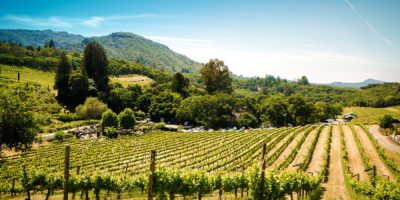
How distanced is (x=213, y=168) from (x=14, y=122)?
989 inches

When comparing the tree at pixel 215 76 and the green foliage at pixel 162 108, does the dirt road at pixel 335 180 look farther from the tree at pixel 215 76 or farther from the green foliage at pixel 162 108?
the tree at pixel 215 76

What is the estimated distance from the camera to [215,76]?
116125mm

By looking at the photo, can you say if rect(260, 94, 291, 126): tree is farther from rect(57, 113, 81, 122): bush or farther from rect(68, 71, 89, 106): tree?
rect(57, 113, 81, 122): bush

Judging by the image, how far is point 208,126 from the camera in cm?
8962

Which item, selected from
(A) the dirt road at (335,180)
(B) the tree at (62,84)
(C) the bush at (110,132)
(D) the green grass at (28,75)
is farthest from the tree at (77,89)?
(A) the dirt road at (335,180)

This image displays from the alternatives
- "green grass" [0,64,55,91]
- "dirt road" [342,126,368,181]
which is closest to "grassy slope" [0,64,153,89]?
"green grass" [0,64,55,91]

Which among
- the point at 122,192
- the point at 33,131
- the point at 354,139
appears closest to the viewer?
the point at 122,192

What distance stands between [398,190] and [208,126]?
69159mm

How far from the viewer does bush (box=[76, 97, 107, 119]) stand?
80.6 meters

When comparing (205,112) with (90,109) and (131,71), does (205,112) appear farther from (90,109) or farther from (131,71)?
(131,71)

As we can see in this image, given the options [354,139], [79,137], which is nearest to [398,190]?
[354,139]

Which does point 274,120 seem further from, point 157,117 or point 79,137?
point 79,137

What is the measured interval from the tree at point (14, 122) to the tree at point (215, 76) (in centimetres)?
8710

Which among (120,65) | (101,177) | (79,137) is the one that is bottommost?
(79,137)
